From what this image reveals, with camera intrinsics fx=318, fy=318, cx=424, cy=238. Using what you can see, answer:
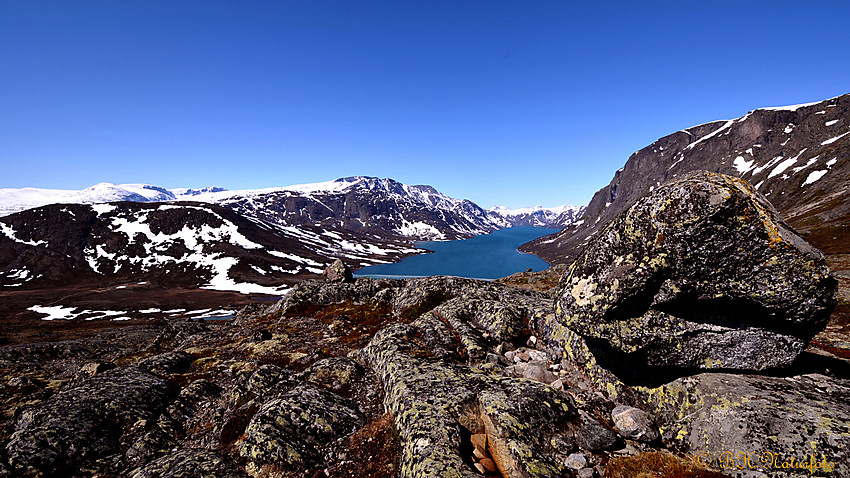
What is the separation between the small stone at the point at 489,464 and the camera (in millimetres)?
7415

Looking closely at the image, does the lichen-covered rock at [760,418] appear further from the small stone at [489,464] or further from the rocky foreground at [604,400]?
the small stone at [489,464]

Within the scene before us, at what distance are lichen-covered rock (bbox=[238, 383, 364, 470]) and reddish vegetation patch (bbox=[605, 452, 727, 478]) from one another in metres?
7.34

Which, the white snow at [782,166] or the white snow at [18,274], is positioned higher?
the white snow at [782,166]

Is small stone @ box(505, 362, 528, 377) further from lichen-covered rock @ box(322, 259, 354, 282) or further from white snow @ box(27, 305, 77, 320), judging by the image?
white snow @ box(27, 305, 77, 320)

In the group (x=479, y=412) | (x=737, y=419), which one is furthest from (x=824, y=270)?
(x=479, y=412)

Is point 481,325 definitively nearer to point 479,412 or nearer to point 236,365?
point 479,412

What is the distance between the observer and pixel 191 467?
9.00 metres

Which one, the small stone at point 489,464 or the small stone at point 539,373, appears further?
the small stone at point 539,373

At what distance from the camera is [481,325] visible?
611 inches

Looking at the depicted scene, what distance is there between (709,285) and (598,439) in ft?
17.0

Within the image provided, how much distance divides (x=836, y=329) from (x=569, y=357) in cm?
2420

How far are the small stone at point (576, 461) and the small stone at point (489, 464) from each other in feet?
5.48

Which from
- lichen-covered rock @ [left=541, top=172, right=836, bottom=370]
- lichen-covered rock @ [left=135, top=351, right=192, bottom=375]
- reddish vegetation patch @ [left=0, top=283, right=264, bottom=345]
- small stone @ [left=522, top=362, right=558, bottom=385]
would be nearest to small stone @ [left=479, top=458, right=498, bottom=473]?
small stone @ [left=522, top=362, right=558, bottom=385]

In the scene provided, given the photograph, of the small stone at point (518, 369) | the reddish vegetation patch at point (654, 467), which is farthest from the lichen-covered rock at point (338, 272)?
the reddish vegetation patch at point (654, 467)
